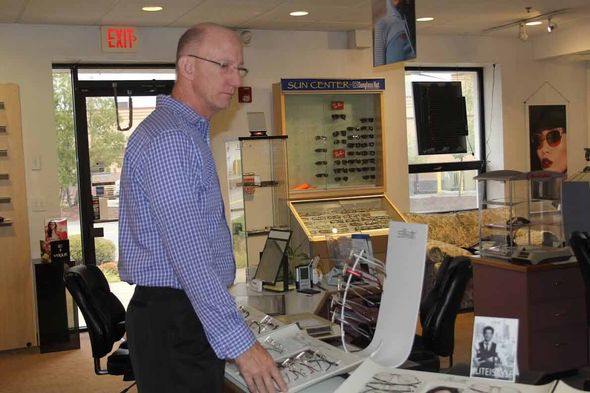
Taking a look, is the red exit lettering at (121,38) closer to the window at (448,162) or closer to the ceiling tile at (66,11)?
the ceiling tile at (66,11)

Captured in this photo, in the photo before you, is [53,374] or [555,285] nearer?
[555,285]

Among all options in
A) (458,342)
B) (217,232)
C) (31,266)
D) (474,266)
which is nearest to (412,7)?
(474,266)

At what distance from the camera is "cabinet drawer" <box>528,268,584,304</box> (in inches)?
201

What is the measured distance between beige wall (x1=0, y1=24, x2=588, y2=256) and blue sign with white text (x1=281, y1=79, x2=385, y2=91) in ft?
1.35

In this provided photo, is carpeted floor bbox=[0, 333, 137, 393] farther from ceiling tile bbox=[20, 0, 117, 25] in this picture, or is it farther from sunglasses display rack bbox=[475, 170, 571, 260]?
ceiling tile bbox=[20, 0, 117, 25]

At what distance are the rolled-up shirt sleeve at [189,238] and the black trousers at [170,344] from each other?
0.15 meters

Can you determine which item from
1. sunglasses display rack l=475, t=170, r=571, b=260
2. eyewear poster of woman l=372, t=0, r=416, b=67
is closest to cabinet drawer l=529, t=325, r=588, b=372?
sunglasses display rack l=475, t=170, r=571, b=260

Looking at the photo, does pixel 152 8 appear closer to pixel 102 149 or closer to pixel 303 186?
pixel 102 149

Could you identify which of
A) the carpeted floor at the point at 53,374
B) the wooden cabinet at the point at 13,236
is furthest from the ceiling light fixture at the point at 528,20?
the carpeted floor at the point at 53,374

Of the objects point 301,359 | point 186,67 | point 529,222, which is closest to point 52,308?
point 529,222

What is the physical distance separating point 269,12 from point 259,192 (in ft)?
5.63

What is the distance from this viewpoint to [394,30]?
520cm

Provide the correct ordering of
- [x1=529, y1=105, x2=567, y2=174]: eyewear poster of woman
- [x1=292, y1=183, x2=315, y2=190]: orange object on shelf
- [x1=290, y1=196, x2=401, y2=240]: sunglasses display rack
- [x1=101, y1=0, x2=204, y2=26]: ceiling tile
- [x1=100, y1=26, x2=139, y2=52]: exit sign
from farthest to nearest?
[x1=529, y1=105, x2=567, y2=174]: eyewear poster of woman → [x1=292, y1=183, x2=315, y2=190]: orange object on shelf → [x1=290, y1=196, x2=401, y2=240]: sunglasses display rack → [x1=100, y1=26, x2=139, y2=52]: exit sign → [x1=101, y1=0, x2=204, y2=26]: ceiling tile

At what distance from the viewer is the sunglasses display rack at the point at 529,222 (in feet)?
17.8
